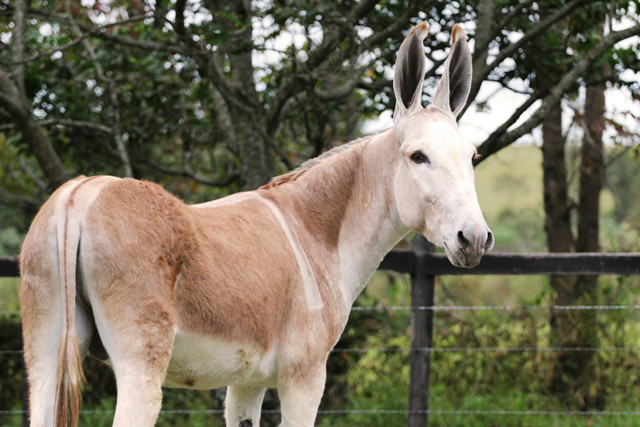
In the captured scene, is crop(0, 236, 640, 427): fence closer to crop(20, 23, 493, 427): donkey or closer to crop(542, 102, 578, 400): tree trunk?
crop(20, 23, 493, 427): donkey

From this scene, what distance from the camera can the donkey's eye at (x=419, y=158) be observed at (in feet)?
7.88

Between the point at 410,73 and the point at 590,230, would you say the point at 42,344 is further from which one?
the point at 590,230

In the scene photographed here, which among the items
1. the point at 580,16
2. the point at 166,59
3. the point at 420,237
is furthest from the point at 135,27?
the point at 580,16

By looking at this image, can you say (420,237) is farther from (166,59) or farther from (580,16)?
(166,59)

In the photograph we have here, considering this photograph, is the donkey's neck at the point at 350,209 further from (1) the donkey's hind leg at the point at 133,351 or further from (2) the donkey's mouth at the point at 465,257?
(1) the donkey's hind leg at the point at 133,351

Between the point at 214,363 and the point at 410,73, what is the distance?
128cm

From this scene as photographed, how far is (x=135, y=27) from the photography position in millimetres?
5184

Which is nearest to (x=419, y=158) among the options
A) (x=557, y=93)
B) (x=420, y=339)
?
(x=420, y=339)

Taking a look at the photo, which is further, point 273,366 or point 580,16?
point 580,16

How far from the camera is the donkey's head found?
2225 millimetres

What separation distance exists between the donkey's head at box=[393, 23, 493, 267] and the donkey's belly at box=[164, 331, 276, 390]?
734 millimetres

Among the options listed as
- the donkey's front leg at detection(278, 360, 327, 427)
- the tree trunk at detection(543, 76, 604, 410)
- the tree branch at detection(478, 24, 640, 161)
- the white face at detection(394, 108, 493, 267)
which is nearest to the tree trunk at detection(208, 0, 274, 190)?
the tree branch at detection(478, 24, 640, 161)

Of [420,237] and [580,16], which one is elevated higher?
[580,16]

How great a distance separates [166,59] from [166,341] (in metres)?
3.75
